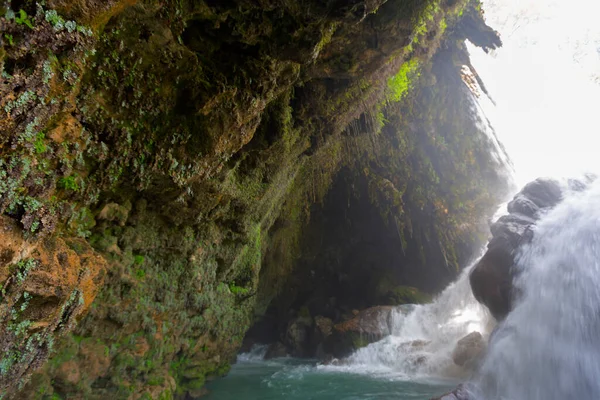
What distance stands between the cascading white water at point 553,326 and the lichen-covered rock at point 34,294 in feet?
24.1

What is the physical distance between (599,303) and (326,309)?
1058cm

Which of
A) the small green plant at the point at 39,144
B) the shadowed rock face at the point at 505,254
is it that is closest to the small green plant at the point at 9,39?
the small green plant at the point at 39,144

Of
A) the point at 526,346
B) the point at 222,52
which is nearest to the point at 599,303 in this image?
Answer: the point at 526,346

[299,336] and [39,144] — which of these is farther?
[299,336]

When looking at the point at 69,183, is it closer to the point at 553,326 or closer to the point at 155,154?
the point at 155,154

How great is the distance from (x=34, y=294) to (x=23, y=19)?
229 centimetres

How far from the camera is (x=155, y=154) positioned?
4.58 meters

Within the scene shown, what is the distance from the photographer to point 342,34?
5.68 m

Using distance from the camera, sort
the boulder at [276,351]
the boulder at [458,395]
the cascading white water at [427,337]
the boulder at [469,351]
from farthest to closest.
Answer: the boulder at [276,351] → the cascading white water at [427,337] → the boulder at [469,351] → the boulder at [458,395]

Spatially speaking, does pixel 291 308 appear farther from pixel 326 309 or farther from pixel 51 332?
pixel 51 332

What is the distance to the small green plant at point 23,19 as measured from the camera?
241cm

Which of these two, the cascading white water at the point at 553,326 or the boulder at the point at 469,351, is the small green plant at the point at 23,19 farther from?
the boulder at the point at 469,351

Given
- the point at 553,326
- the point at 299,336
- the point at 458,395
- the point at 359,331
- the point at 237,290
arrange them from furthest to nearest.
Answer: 1. the point at 299,336
2. the point at 359,331
3. the point at 237,290
4. the point at 553,326
5. the point at 458,395

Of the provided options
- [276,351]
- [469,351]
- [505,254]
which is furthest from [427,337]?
[276,351]
